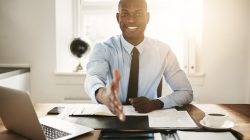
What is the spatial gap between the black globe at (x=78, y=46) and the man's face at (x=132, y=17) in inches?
42.8

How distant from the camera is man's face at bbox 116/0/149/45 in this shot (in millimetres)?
1962

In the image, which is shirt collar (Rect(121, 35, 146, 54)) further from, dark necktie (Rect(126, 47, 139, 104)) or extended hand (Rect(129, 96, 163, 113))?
extended hand (Rect(129, 96, 163, 113))

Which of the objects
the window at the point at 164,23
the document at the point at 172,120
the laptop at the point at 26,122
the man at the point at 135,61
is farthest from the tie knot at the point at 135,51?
the window at the point at 164,23

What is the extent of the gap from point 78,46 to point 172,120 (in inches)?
71.9

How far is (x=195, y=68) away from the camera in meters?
3.00

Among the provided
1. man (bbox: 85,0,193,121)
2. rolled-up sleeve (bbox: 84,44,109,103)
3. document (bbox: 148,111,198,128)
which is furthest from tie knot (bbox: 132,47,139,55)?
document (bbox: 148,111,198,128)

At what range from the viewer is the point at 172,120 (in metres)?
1.39

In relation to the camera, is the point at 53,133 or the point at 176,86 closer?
the point at 53,133

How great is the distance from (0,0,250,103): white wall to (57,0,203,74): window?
118mm

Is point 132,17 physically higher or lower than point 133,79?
higher

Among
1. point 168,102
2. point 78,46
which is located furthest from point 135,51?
point 78,46

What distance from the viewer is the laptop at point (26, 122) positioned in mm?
1093

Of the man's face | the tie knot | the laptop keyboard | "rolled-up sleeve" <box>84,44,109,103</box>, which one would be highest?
the man's face

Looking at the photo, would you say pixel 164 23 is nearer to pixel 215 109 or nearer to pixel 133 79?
pixel 133 79
